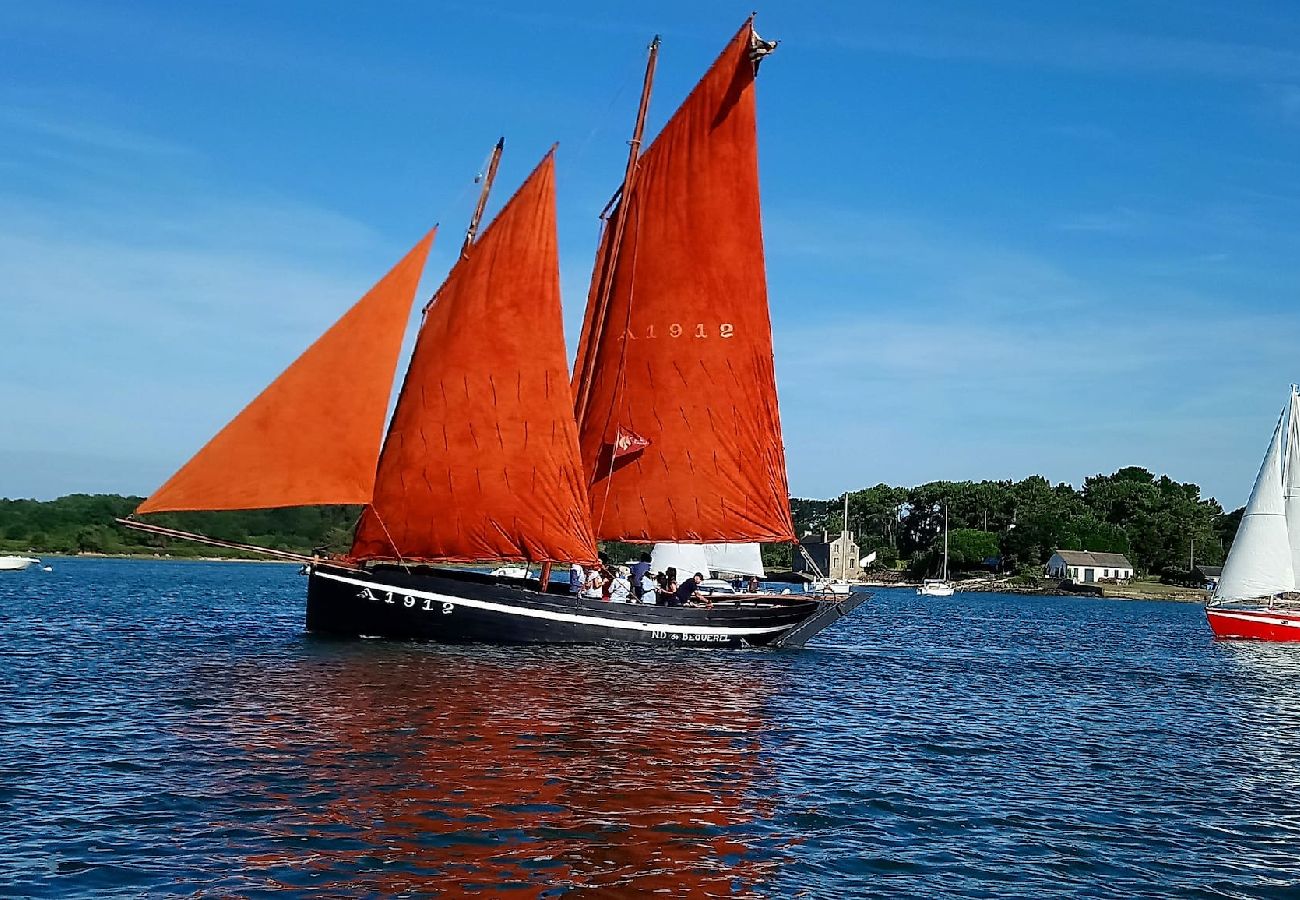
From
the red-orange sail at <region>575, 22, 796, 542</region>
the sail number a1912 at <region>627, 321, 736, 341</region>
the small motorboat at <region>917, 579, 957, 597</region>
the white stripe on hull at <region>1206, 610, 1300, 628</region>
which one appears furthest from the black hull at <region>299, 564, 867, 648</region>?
the small motorboat at <region>917, 579, 957, 597</region>

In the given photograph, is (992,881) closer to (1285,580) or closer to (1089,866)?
(1089,866)

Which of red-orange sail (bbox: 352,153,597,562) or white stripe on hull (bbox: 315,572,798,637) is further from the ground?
red-orange sail (bbox: 352,153,597,562)

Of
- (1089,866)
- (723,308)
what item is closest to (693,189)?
(723,308)

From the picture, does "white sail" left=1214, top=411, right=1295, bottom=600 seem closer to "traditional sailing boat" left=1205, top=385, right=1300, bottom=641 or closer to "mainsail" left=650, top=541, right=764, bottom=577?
"traditional sailing boat" left=1205, top=385, right=1300, bottom=641

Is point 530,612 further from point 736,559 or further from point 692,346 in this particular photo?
point 736,559

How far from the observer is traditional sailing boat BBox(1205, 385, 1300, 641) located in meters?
70.5

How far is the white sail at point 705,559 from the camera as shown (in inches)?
2229

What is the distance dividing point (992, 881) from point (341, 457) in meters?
30.1

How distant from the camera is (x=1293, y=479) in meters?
71.1

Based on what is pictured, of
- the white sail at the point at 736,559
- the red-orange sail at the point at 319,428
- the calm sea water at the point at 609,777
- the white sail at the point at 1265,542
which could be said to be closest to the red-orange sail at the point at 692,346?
the calm sea water at the point at 609,777

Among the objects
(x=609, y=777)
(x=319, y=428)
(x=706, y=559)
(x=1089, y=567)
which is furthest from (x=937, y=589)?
(x=609, y=777)

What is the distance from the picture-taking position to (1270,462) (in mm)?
71812

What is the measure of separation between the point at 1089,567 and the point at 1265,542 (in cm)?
13153

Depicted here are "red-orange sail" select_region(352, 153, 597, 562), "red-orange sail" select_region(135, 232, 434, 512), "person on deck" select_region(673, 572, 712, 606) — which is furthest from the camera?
"person on deck" select_region(673, 572, 712, 606)
